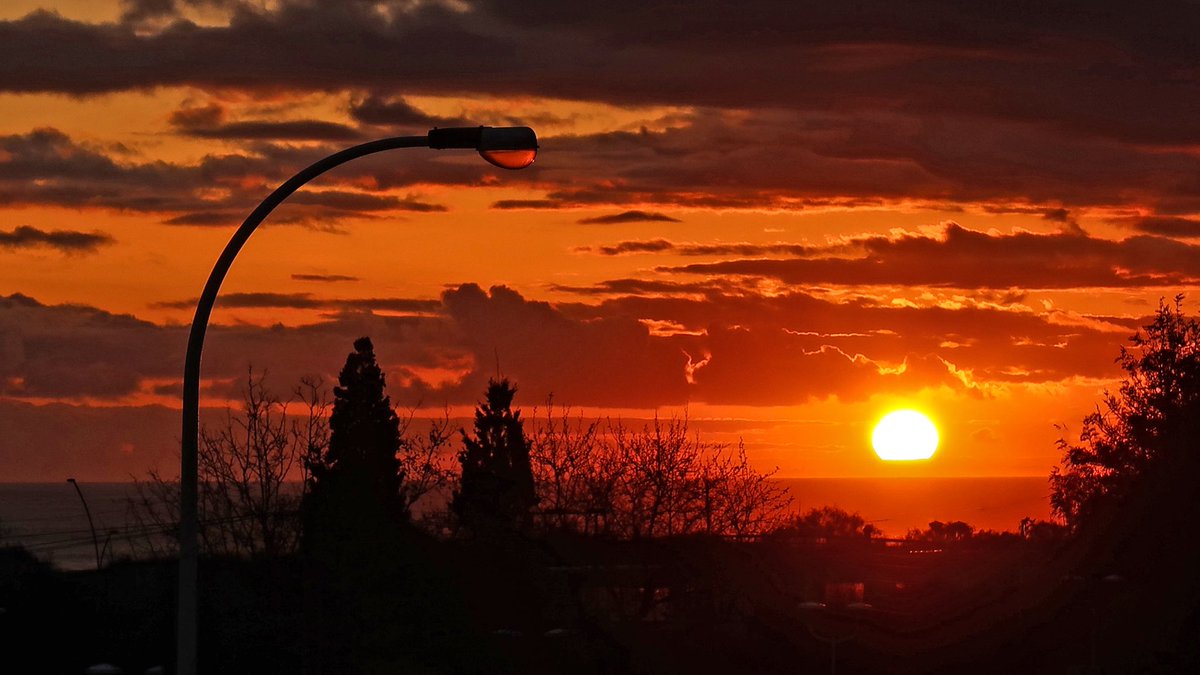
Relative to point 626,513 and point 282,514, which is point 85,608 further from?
point 626,513

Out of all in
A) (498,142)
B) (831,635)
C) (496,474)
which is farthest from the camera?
(496,474)

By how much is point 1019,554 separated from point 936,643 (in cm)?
2240

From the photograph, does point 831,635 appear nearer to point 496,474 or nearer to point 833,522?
point 496,474

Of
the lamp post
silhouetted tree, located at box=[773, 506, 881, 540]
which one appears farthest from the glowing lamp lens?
silhouetted tree, located at box=[773, 506, 881, 540]

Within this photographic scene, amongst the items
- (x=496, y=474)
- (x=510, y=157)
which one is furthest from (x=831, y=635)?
(x=510, y=157)

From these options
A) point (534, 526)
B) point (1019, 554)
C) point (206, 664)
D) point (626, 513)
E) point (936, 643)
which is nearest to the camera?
point (206, 664)

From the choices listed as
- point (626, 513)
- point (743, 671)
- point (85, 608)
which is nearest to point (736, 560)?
point (743, 671)

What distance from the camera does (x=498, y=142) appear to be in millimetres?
16250

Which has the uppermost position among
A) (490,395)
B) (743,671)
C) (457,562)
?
(490,395)

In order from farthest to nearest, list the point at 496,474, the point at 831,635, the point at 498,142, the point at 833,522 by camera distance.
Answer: the point at 833,522 < the point at 496,474 < the point at 831,635 < the point at 498,142

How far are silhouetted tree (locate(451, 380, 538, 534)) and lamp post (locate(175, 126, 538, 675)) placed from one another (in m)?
32.6

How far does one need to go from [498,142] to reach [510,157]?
0.73 ft

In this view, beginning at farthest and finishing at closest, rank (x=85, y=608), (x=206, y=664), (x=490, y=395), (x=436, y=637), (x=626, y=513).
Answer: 1. (x=490, y=395)
2. (x=626, y=513)
3. (x=85, y=608)
4. (x=206, y=664)
5. (x=436, y=637)

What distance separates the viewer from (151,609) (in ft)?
151
